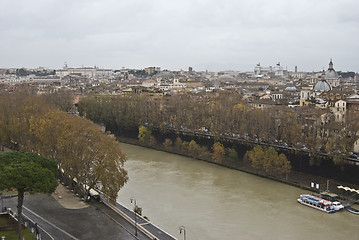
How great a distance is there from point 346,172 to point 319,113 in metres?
4.79

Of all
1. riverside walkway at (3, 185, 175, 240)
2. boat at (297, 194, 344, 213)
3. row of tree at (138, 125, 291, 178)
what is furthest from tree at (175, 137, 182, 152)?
riverside walkway at (3, 185, 175, 240)

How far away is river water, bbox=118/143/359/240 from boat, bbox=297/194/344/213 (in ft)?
0.57

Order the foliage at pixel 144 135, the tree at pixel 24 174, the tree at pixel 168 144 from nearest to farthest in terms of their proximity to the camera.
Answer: the tree at pixel 24 174 → the tree at pixel 168 144 → the foliage at pixel 144 135

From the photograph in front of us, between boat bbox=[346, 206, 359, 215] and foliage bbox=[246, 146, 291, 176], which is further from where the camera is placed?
foliage bbox=[246, 146, 291, 176]

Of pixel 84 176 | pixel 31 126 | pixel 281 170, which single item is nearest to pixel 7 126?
pixel 31 126

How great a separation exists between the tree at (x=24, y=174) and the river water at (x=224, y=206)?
3731mm

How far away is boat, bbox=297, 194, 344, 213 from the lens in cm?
1323

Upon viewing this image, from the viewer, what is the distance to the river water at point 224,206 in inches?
458

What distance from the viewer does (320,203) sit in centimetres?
1346

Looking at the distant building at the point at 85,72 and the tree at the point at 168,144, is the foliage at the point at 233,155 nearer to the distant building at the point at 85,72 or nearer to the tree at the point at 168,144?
the tree at the point at 168,144

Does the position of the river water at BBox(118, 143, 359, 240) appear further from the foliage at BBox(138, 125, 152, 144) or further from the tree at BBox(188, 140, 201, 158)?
the foliage at BBox(138, 125, 152, 144)

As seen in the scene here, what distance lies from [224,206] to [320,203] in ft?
10.2

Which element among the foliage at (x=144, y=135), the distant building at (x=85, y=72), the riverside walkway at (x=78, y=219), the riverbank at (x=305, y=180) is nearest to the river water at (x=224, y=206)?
the riverbank at (x=305, y=180)

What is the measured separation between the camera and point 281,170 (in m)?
16.7
